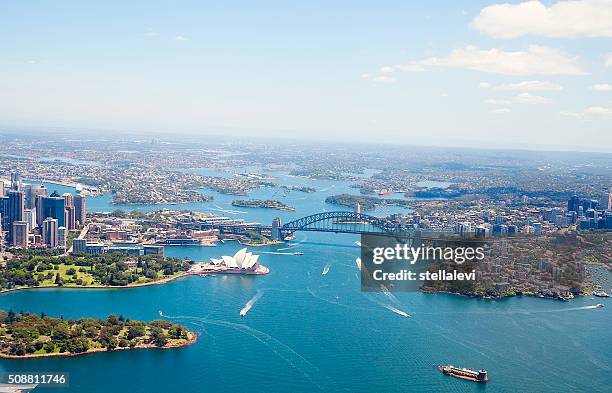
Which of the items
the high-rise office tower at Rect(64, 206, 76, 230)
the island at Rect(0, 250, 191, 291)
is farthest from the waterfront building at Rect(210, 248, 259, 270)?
the high-rise office tower at Rect(64, 206, 76, 230)

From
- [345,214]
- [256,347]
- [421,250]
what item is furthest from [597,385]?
[345,214]

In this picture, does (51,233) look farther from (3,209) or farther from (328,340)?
(328,340)

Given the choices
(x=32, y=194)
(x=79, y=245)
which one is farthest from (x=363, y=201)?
(x=79, y=245)

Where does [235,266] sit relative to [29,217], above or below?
below

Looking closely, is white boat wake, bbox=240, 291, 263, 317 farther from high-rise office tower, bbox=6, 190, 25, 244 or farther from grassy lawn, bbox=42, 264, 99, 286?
high-rise office tower, bbox=6, 190, 25, 244

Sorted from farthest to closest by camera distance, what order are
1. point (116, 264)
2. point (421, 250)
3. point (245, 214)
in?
point (245, 214) < point (421, 250) < point (116, 264)

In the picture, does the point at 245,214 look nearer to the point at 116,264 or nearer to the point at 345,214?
the point at 345,214

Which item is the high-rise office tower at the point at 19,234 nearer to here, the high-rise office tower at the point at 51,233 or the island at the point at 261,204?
the high-rise office tower at the point at 51,233
